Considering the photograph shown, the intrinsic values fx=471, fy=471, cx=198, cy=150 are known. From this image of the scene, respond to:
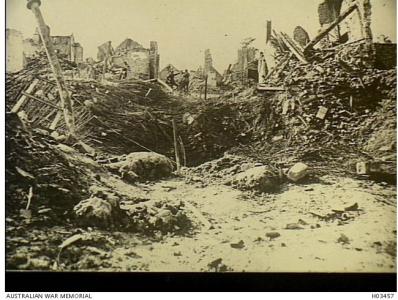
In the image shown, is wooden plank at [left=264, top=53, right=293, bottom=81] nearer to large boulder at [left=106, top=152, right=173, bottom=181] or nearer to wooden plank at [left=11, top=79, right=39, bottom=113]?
large boulder at [left=106, top=152, right=173, bottom=181]

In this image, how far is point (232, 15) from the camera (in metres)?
1.66

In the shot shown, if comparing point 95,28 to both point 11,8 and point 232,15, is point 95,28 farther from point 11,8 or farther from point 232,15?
point 232,15

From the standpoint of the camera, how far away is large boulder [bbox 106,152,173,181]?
1.63m

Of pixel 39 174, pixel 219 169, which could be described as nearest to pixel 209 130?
pixel 219 169

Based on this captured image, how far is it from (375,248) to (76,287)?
3.27 feet

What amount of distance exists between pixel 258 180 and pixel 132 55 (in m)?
0.62

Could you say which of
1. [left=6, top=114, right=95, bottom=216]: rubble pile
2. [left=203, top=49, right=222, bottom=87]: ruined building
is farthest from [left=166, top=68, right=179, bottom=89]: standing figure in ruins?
[left=6, top=114, right=95, bottom=216]: rubble pile

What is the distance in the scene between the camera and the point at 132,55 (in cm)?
166

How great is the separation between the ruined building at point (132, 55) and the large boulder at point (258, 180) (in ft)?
1.58

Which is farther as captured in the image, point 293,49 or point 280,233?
point 293,49

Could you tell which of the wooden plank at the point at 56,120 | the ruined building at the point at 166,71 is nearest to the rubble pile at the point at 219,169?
the ruined building at the point at 166,71

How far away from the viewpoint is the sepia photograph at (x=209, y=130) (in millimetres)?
1571

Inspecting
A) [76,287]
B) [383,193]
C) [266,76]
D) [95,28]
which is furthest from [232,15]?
[76,287]

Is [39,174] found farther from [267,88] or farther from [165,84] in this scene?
[267,88]
